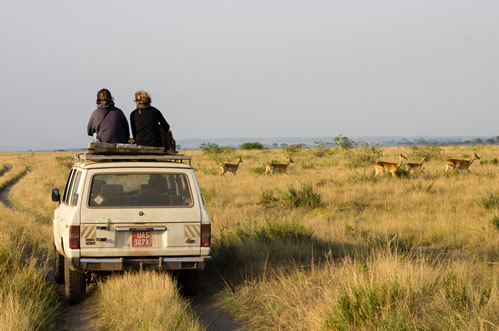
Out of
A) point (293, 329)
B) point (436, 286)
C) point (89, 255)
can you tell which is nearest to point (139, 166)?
point (89, 255)

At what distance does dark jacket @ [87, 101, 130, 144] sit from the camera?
9.09 meters

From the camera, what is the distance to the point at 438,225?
11242 mm

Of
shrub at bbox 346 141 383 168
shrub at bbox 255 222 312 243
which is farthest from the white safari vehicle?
shrub at bbox 346 141 383 168

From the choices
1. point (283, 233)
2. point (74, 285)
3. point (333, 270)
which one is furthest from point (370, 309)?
point (283, 233)

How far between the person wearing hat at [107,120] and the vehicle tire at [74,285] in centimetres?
259

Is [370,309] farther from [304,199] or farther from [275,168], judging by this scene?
[275,168]

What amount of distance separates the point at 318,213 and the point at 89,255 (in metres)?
7.85

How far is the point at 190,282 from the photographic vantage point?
740 cm

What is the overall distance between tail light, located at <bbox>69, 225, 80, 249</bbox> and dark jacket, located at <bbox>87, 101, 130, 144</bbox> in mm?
2732

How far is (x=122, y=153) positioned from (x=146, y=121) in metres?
1.43

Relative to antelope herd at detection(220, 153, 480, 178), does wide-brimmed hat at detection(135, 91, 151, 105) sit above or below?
above

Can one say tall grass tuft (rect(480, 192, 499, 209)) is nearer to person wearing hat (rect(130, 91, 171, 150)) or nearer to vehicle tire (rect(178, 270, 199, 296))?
person wearing hat (rect(130, 91, 171, 150))

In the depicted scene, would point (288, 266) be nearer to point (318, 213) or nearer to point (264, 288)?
point (264, 288)

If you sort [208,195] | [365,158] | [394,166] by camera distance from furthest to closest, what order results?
[365,158] < [394,166] < [208,195]
